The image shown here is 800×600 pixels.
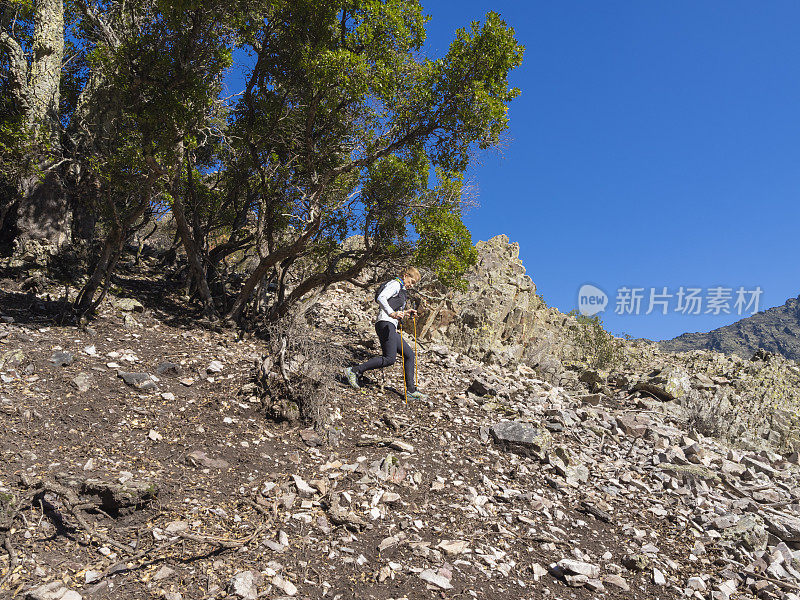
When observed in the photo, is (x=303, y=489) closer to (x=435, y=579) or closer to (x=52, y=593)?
(x=435, y=579)

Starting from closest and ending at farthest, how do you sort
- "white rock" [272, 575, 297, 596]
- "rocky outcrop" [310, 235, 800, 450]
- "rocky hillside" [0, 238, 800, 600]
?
"white rock" [272, 575, 297, 596], "rocky hillside" [0, 238, 800, 600], "rocky outcrop" [310, 235, 800, 450]

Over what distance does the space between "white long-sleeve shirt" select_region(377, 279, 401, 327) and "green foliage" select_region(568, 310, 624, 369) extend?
8.80m

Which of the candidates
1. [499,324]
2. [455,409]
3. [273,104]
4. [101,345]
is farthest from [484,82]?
[101,345]

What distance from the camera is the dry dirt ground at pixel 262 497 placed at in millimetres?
4715

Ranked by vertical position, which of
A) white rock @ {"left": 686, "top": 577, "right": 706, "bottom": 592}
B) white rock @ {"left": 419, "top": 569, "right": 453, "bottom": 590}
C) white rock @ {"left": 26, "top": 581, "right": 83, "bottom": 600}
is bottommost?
white rock @ {"left": 26, "top": 581, "right": 83, "bottom": 600}

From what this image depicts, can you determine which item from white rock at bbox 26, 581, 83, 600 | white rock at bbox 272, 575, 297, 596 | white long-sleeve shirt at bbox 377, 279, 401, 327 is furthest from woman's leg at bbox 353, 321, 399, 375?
white rock at bbox 26, 581, 83, 600

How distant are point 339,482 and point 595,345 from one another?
13.4 meters

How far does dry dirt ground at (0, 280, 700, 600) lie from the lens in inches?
186

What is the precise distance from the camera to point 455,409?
9125 millimetres

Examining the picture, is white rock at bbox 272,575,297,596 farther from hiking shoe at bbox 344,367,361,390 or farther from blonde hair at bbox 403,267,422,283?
blonde hair at bbox 403,267,422,283

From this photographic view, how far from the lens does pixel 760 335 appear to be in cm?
10969

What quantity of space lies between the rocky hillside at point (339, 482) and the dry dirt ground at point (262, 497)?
0.02m

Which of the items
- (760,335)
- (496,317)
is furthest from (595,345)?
(760,335)

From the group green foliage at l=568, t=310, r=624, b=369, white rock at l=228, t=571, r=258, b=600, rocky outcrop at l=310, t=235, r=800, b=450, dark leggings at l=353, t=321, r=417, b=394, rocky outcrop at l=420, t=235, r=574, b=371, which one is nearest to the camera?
white rock at l=228, t=571, r=258, b=600
